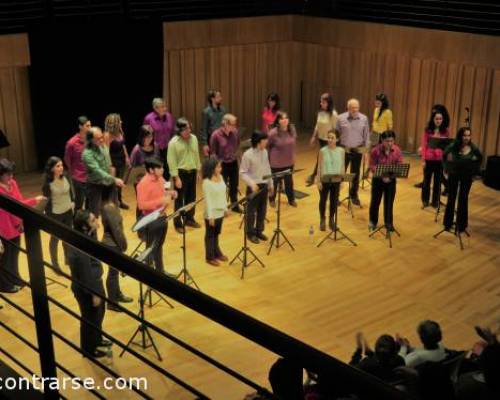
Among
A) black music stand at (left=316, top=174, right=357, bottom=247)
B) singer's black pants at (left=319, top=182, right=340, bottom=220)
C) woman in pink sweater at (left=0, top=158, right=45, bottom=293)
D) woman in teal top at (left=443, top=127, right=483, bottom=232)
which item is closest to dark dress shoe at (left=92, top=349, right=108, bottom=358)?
woman in pink sweater at (left=0, top=158, right=45, bottom=293)

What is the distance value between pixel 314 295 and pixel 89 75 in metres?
6.36

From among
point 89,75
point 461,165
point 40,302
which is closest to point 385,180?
point 461,165

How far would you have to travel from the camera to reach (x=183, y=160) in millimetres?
9703

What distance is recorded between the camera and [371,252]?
372 inches

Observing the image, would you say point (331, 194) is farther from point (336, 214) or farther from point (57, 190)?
point (57, 190)

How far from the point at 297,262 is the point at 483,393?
5518mm

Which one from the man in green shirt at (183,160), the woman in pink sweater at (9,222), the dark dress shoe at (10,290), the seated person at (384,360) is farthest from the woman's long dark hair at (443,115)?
the dark dress shoe at (10,290)

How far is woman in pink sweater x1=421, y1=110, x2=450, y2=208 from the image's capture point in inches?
414

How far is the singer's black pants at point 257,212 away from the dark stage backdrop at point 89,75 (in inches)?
166

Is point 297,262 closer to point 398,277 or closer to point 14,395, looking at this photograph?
point 398,277

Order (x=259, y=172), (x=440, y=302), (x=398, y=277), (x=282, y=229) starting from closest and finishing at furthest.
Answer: (x=440, y=302), (x=398, y=277), (x=259, y=172), (x=282, y=229)

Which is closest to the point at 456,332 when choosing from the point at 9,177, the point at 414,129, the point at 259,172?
the point at 259,172

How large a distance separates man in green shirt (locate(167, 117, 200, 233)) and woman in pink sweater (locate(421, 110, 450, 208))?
3.39 meters

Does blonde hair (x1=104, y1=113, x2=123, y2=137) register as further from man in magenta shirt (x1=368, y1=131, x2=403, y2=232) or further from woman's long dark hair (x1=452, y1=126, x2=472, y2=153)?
woman's long dark hair (x1=452, y1=126, x2=472, y2=153)
